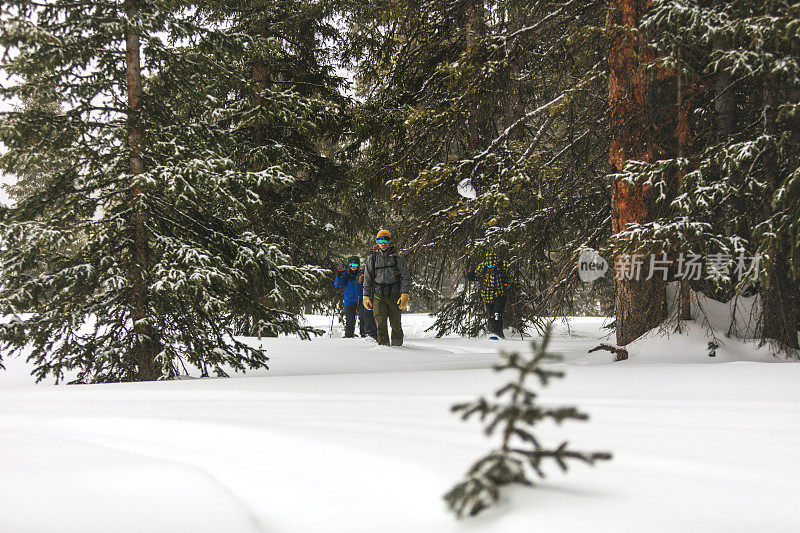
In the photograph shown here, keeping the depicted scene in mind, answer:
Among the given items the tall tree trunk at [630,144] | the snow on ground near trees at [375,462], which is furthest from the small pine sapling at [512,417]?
the tall tree trunk at [630,144]

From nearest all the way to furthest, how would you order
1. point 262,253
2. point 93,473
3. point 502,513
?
point 502,513 < point 93,473 < point 262,253

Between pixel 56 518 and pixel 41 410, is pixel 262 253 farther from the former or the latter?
pixel 56 518

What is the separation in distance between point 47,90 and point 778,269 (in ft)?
27.6

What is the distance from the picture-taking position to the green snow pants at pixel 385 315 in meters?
9.73

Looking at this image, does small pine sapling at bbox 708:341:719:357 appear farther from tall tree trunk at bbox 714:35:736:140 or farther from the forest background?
tall tree trunk at bbox 714:35:736:140

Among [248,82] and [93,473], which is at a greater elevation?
[248,82]

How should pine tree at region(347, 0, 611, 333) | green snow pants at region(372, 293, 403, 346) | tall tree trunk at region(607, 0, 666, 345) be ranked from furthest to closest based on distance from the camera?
green snow pants at region(372, 293, 403, 346) < pine tree at region(347, 0, 611, 333) < tall tree trunk at region(607, 0, 666, 345)

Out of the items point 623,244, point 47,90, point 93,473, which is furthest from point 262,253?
point 93,473

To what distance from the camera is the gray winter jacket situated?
9.60 metres

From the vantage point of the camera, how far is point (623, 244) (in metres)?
5.31

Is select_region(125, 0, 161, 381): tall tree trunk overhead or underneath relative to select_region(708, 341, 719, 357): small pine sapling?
overhead

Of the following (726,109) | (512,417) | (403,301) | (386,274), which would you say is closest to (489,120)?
(726,109)

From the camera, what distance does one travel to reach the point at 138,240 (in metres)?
6.34

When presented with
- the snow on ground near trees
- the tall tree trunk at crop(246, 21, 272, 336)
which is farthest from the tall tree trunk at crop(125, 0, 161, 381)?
the tall tree trunk at crop(246, 21, 272, 336)
